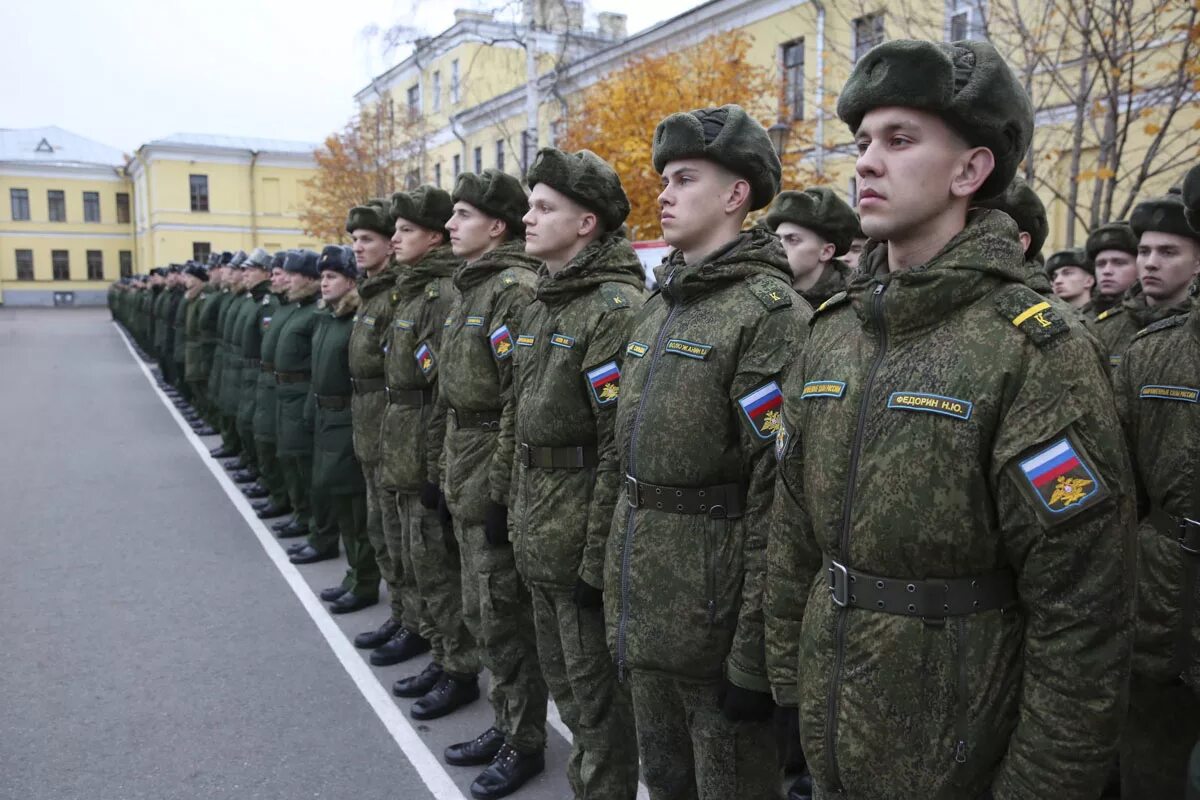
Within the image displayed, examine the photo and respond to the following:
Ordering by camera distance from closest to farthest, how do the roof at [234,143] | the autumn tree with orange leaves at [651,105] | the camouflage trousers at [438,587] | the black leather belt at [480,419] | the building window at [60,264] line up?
the black leather belt at [480,419], the camouflage trousers at [438,587], the autumn tree with orange leaves at [651,105], the roof at [234,143], the building window at [60,264]

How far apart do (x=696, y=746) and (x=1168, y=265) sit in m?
2.90

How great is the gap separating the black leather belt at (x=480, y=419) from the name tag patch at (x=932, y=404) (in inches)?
102

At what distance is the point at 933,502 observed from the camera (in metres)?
1.86

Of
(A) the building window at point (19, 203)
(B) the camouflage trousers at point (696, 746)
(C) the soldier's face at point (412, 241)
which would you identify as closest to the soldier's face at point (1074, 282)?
(C) the soldier's face at point (412, 241)

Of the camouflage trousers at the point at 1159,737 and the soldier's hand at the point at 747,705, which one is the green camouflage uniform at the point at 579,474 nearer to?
the soldier's hand at the point at 747,705

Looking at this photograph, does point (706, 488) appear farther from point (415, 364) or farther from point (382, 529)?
point (382, 529)

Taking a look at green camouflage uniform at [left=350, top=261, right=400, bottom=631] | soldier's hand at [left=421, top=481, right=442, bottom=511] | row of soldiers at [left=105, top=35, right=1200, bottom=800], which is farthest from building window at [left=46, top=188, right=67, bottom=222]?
soldier's hand at [left=421, top=481, right=442, bottom=511]

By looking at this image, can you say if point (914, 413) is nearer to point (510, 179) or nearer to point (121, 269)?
point (510, 179)

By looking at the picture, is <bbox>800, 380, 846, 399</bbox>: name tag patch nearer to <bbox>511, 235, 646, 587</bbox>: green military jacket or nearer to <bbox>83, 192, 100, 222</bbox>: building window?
<bbox>511, 235, 646, 587</bbox>: green military jacket

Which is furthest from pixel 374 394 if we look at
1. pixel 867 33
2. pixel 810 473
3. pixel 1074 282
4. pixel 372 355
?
pixel 867 33

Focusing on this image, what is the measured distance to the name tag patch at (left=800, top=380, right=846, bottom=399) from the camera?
203cm

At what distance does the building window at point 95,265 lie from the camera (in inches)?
2562

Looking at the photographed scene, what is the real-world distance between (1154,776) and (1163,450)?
111 cm

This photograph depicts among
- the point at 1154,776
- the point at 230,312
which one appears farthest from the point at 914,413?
the point at 230,312
